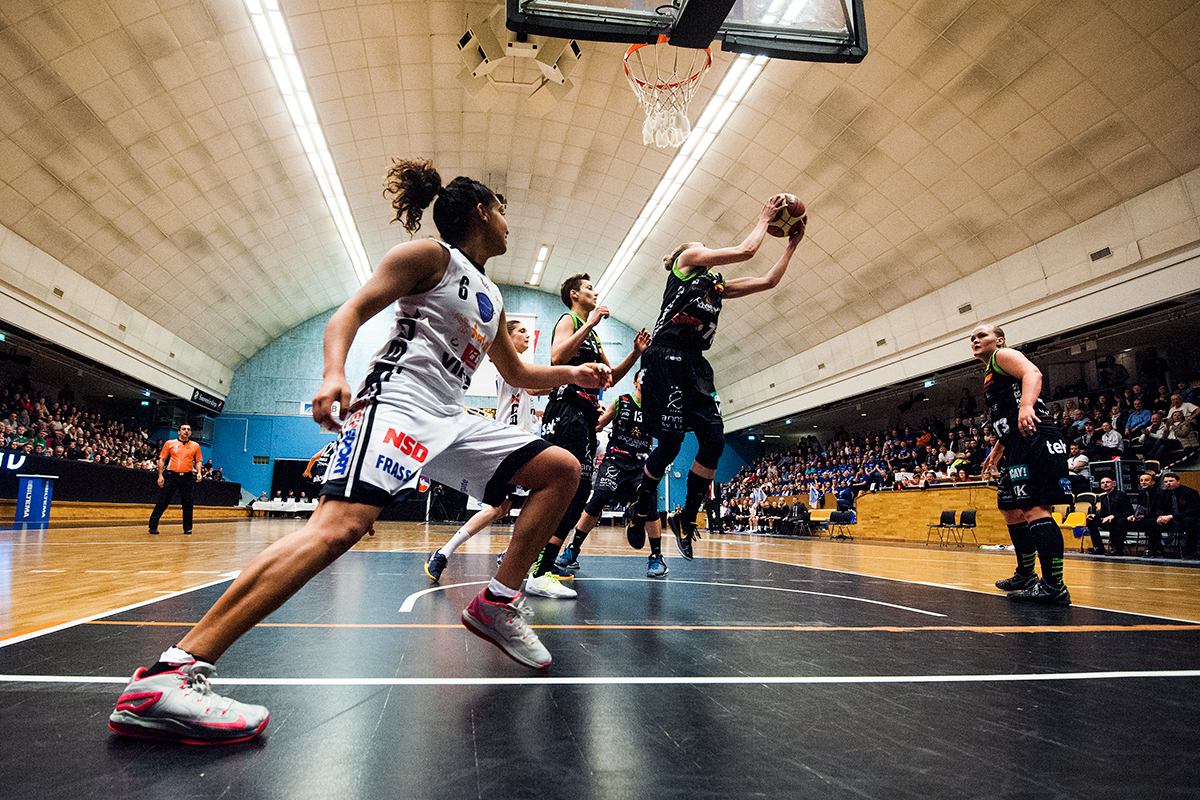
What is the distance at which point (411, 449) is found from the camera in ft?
5.89

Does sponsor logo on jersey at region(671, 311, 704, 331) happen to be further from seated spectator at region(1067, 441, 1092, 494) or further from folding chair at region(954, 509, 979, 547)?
folding chair at region(954, 509, 979, 547)

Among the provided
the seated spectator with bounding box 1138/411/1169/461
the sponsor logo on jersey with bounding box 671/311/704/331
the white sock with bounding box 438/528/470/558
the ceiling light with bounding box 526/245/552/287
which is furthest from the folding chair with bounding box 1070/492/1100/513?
the ceiling light with bounding box 526/245/552/287

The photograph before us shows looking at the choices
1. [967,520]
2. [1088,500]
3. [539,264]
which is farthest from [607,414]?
[539,264]

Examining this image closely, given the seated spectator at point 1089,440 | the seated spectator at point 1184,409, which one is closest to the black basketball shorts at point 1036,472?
the seated spectator at point 1184,409

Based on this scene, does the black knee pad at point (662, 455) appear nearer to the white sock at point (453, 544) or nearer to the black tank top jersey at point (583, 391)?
the black tank top jersey at point (583, 391)

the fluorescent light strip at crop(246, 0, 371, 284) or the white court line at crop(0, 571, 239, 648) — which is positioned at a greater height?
the fluorescent light strip at crop(246, 0, 371, 284)

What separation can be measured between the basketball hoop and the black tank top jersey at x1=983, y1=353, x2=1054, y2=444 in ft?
27.3

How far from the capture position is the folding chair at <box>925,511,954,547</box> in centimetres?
1355

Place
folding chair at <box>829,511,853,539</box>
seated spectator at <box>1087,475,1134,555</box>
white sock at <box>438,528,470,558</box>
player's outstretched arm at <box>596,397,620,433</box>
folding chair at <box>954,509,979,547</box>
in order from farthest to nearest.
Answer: folding chair at <box>829,511,853,539</box> → folding chair at <box>954,509,979,547</box> → seated spectator at <box>1087,475,1134,555</box> → player's outstretched arm at <box>596,397,620,433</box> → white sock at <box>438,528,470,558</box>

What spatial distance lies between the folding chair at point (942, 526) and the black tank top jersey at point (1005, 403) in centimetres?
1012

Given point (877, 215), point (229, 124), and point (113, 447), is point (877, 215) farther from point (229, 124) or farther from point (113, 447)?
point (113, 447)

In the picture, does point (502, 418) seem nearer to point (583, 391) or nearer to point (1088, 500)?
point (583, 391)

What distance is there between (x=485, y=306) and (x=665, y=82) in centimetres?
1121

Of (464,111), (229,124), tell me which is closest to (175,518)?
(229,124)
